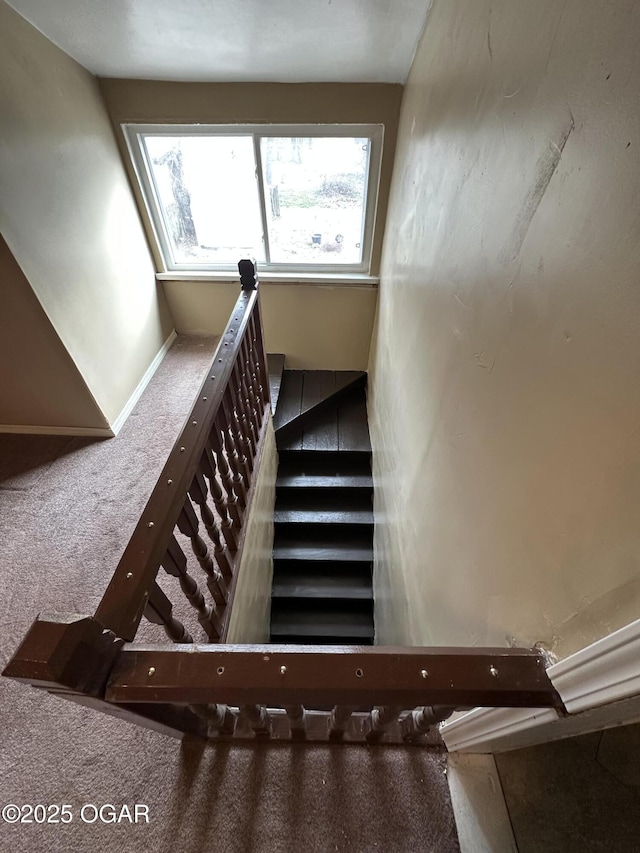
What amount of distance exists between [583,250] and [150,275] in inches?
118

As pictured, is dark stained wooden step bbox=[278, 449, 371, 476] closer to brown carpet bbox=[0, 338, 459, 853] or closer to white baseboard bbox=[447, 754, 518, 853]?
brown carpet bbox=[0, 338, 459, 853]

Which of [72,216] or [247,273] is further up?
[72,216]

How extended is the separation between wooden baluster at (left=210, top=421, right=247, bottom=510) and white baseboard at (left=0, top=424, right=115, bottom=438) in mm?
1208

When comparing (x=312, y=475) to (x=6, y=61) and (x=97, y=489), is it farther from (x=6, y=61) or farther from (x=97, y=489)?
(x=6, y=61)

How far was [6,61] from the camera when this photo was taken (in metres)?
1.58

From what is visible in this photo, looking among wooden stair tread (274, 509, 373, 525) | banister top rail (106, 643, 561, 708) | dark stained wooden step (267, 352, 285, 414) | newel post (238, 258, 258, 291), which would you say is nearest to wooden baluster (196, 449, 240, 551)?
banister top rail (106, 643, 561, 708)

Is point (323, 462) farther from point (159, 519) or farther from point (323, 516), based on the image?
point (159, 519)

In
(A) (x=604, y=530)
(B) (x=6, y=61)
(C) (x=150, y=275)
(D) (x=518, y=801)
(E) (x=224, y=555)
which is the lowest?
(D) (x=518, y=801)

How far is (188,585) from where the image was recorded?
102 centimetres

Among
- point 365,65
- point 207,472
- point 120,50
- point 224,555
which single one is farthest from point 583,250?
point 120,50

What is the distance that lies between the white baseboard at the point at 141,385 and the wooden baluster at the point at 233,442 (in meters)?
1.10

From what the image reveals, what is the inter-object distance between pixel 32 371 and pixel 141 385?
71 cm

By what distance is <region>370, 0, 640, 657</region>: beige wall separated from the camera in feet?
1.38

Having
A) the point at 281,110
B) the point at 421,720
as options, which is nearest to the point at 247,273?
the point at 281,110
